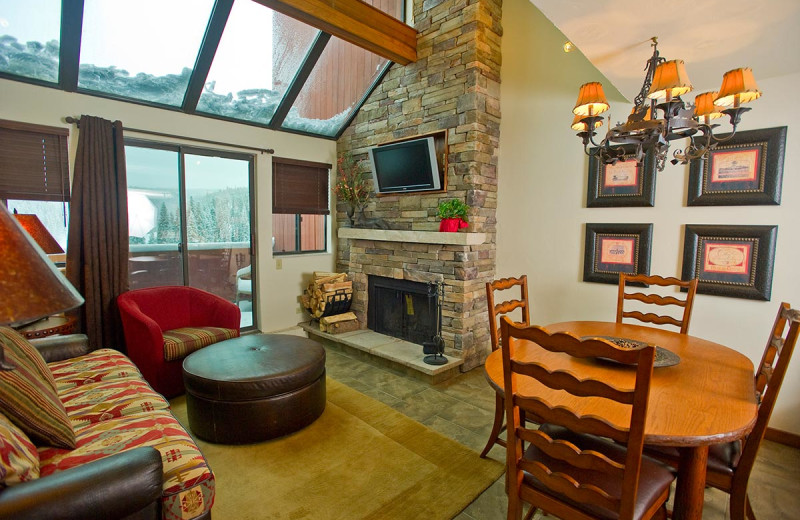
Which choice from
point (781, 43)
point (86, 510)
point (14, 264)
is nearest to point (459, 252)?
point (781, 43)

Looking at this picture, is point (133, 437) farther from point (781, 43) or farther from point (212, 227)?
point (781, 43)

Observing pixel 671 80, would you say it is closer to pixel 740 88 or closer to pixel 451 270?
pixel 740 88

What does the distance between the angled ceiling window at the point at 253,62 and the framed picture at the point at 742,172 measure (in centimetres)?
349

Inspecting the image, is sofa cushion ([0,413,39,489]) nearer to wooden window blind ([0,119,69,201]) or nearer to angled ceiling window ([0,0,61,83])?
wooden window blind ([0,119,69,201])

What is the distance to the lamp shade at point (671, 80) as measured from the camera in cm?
159

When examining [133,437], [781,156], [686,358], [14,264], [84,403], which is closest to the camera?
[14,264]

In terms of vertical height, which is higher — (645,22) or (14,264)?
(645,22)

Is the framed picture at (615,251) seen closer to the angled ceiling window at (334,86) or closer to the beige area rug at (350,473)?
the beige area rug at (350,473)

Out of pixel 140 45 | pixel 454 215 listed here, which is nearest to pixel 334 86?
pixel 140 45

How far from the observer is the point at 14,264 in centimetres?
63

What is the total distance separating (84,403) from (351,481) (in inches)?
55.5

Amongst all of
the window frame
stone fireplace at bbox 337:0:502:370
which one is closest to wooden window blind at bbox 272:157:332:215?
the window frame

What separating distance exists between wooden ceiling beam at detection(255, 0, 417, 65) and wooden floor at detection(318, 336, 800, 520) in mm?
3070

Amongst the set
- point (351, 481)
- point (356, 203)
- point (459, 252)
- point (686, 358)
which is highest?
point (356, 203)
